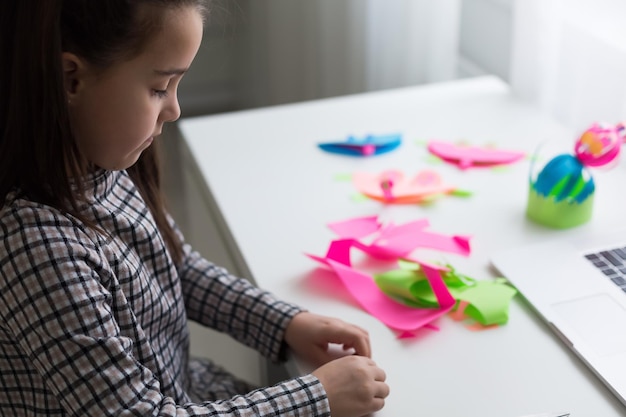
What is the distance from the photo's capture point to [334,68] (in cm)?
202

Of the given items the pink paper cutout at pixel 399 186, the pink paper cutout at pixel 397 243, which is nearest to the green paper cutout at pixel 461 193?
the pink paper cutout at pixel 399 186

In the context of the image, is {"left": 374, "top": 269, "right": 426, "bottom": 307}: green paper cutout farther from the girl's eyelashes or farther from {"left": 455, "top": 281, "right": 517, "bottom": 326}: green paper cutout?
the girl's eyelashes

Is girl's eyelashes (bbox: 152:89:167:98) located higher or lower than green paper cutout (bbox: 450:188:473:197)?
higher

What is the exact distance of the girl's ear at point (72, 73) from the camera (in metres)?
0.74

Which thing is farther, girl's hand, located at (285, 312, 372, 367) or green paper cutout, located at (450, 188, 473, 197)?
green paper cutout, located at (450, 188, 473, 197)

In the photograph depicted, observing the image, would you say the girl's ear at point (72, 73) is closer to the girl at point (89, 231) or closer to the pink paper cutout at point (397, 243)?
the girl at point (89, 231)

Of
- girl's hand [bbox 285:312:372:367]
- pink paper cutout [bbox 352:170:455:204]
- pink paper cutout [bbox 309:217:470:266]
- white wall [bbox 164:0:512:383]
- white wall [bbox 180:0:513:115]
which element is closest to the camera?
girl's hand [bbox 285:312:372:367]

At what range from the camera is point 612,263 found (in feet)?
3.12

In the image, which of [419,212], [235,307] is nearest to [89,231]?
[235,307]

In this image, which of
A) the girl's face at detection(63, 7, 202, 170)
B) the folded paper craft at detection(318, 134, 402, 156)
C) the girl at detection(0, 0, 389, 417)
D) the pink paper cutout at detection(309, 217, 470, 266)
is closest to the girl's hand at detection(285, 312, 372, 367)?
the girl at detection(0, 0, 389, 417)

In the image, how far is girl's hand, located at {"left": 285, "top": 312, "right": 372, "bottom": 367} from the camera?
837 millimetres

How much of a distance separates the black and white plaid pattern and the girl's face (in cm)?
7

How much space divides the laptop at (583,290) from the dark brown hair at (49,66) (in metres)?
0.46

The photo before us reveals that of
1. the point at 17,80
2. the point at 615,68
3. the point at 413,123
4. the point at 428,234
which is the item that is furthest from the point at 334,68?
the point at 17,80
